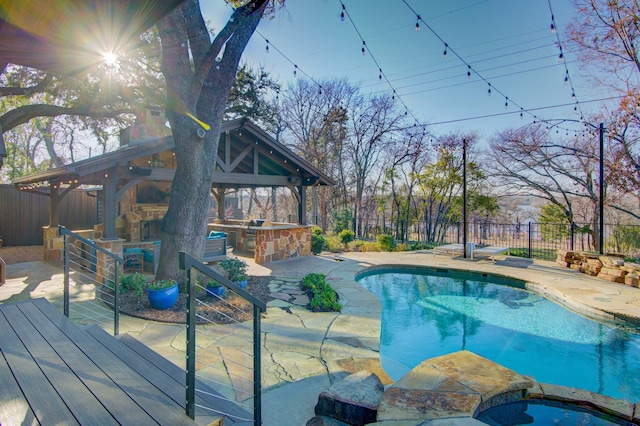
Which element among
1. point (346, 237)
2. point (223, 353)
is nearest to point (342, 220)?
point (346, 237)

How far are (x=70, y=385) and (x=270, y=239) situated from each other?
7.49 metres

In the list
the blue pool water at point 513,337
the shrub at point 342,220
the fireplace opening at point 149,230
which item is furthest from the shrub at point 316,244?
the fireplace opening at point 149,230

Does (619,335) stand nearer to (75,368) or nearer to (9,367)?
(75,368)

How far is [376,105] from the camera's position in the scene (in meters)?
16.6

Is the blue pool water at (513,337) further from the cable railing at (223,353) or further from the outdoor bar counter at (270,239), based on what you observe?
the outdoor bar counter at (270,239)

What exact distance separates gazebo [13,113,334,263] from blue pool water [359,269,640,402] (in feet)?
11.5

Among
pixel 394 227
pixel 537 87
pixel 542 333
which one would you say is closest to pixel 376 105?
pixel 394 227

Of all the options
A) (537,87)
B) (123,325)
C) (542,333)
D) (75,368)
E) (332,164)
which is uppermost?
(537,87)

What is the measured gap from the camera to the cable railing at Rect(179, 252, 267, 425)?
5.78 ft

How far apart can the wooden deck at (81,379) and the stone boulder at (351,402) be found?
0.64m

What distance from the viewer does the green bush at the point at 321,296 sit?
539 centimetres

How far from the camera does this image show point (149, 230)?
33.9ft

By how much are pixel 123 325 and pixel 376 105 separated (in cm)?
1488

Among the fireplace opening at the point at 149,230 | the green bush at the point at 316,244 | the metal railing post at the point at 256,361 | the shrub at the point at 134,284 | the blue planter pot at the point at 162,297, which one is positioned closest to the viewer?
the metal railing post at the point at 256,361
